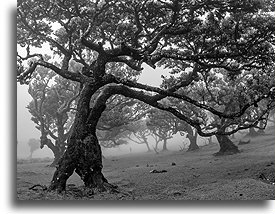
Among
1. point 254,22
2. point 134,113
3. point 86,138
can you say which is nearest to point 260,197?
point 86,138

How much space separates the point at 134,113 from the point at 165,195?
15.1 meters

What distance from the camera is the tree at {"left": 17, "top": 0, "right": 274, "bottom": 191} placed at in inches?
272

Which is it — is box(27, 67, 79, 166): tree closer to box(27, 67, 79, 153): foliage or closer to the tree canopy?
box(27, 67, 79, 153): foliage

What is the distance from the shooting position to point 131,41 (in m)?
8.95

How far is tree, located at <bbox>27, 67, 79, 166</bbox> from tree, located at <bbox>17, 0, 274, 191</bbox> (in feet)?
28.9

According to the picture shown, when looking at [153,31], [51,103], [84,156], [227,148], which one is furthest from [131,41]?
[51,103]

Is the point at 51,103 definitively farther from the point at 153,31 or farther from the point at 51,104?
the point at 153,31

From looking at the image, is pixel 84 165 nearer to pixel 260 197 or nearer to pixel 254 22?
pixel 260 197

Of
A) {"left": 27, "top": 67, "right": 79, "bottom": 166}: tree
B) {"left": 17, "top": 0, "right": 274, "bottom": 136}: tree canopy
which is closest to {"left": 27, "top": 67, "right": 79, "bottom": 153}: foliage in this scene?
{"left": 27, "top": 67, "right": 79, "bottom": 166}: tree

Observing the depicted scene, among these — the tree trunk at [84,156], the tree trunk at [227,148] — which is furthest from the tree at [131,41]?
the tree trunk at [227,148]

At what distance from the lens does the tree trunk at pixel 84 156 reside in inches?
256

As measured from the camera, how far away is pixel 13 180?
248 inches

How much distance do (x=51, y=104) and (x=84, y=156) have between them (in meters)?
13.6

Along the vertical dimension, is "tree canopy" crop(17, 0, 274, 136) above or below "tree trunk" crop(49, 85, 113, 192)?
above
